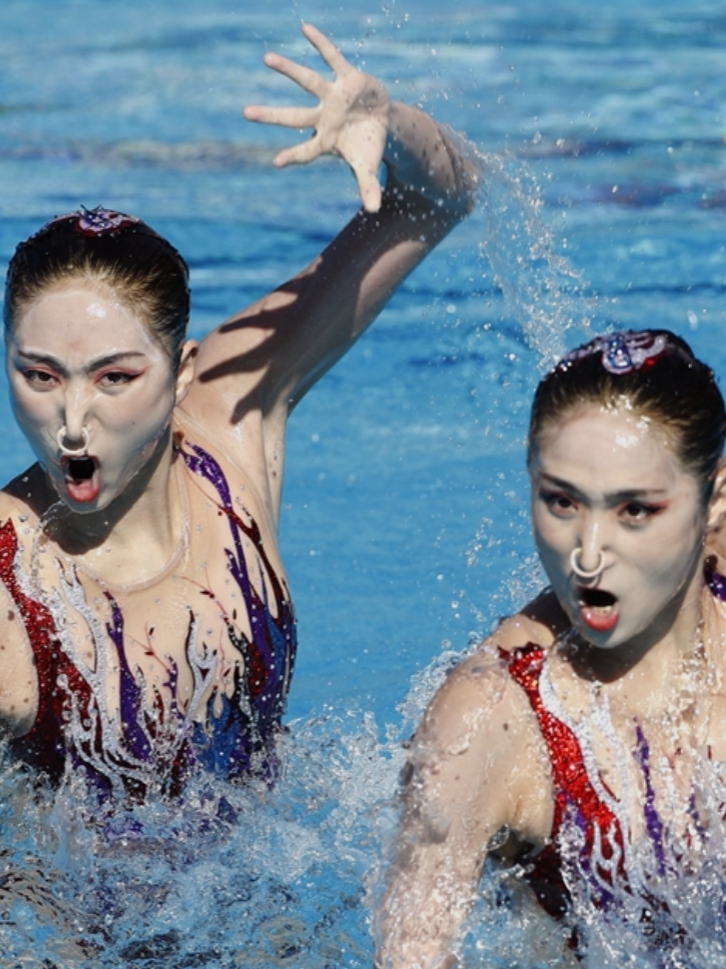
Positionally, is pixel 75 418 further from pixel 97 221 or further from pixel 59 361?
pixel 97 221

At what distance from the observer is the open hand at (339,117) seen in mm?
2795

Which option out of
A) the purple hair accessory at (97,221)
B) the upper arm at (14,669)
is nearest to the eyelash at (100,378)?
the purple hair accessory at (97,221)

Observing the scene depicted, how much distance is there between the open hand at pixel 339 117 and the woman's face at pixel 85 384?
427mm

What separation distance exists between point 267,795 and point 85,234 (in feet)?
3.83

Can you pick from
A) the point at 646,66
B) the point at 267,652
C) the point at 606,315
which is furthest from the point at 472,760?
the point at 646,66

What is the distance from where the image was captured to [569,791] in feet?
8.68

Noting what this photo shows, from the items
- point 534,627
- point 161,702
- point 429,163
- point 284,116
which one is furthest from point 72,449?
point 429,163

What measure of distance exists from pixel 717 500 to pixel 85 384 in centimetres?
105

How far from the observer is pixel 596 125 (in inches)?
323

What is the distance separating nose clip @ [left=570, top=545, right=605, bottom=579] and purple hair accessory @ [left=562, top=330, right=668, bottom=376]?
27 centimetres

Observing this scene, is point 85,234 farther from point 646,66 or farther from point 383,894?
point 646,66

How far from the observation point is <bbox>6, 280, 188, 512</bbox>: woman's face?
288 centimetres

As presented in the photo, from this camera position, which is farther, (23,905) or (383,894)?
(23,905)

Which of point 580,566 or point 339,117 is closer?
point 580,566
